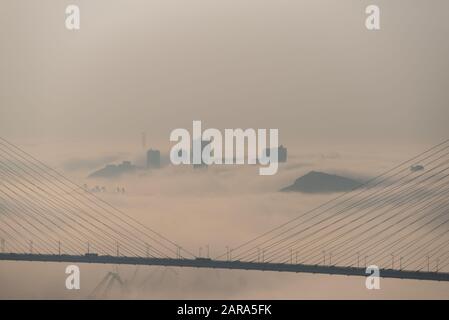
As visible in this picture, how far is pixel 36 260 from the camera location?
7169 centimetres

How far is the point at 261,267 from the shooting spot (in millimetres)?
71938

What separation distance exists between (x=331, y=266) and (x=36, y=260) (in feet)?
46.6

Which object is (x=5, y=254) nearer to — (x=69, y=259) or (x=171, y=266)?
(x=69, y=259)
